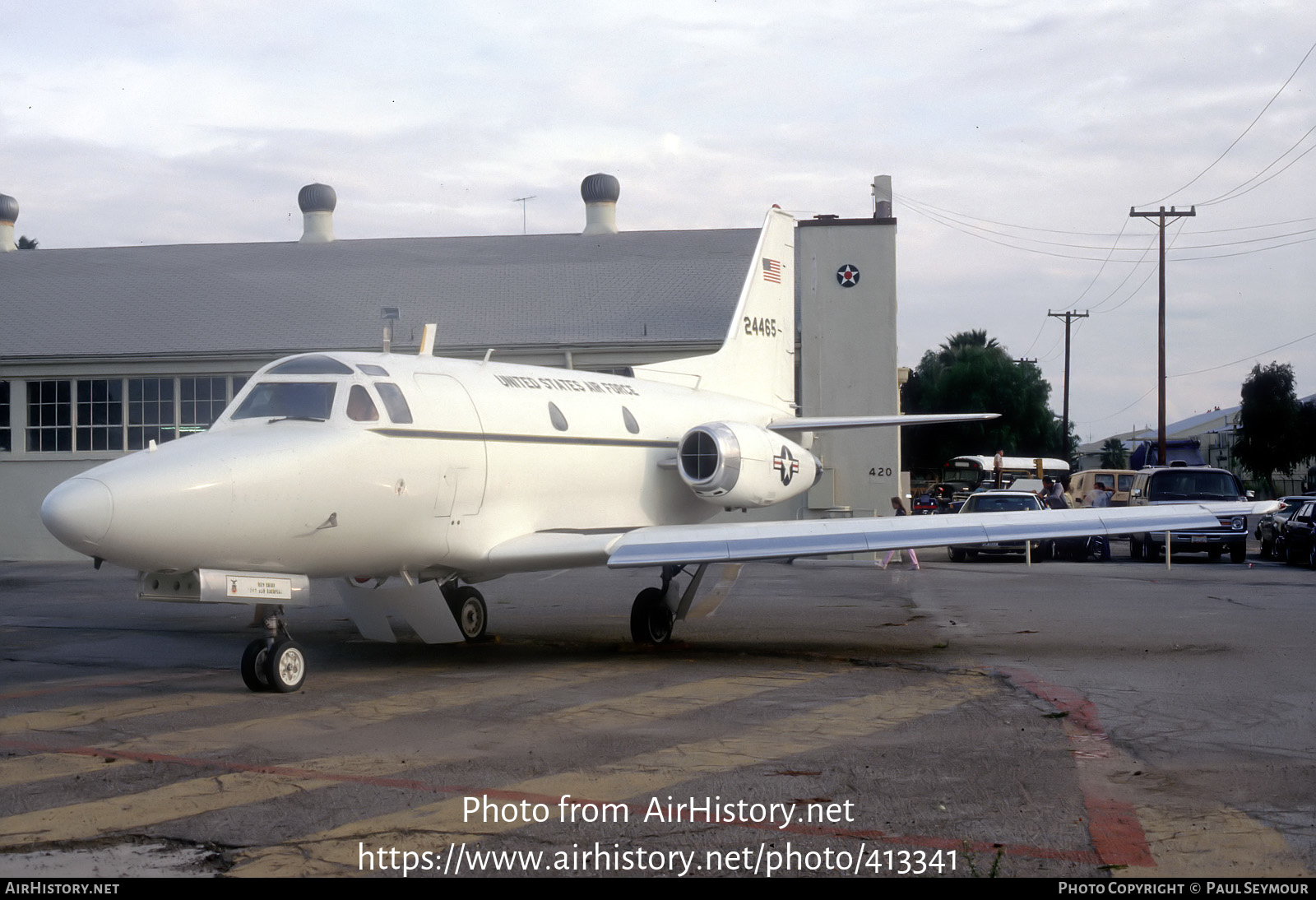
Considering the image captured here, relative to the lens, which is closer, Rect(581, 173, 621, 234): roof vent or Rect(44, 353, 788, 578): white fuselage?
Rect(44, 353, 788, 578): white fuselage

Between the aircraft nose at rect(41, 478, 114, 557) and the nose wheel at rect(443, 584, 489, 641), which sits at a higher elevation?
the aircraft nose at rect(41, 478, 114, 557)

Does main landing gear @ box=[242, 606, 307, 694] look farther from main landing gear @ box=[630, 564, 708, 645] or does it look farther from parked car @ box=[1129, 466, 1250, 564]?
parked car @ box=[1129, 466, 1250, 564]

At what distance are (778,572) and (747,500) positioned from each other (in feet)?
35.6

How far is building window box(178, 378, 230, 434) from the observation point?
107 feet

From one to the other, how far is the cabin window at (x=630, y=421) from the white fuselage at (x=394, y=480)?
2 centimetres

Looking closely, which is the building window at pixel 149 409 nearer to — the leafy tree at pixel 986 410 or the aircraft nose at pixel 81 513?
the aircraft nose at pixel 81 513

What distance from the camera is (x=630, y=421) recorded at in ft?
47.0

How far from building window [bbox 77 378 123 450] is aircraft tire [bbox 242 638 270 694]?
972 inches

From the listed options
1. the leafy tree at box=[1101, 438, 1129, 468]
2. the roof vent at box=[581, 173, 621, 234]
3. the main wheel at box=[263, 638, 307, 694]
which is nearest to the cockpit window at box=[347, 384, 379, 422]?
the main wheel at box=[263, 638, 307, 694]

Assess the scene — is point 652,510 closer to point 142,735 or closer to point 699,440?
point 699,440

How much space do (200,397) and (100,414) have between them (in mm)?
2675

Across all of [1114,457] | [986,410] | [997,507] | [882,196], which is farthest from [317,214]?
[1114,457]

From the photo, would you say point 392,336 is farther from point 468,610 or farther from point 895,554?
point 468,610
